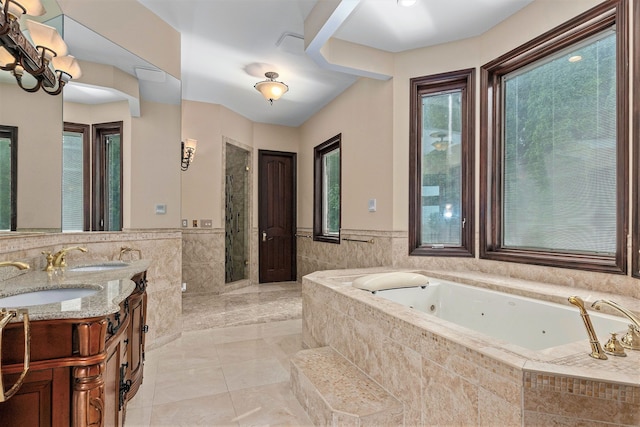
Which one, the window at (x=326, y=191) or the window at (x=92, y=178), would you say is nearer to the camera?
the window at (x=92, y=178)

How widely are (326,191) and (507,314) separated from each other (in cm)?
331

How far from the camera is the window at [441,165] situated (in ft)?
10.5

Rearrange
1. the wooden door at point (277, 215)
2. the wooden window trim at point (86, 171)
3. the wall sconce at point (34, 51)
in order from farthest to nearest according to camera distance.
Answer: the wooden door at point (277, 215) → the wooden window trim at point (86, 171) → the wall sconce at point (34, 51)

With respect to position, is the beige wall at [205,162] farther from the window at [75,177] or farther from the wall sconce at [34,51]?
the wall sconce at [34,51]

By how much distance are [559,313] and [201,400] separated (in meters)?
2.17

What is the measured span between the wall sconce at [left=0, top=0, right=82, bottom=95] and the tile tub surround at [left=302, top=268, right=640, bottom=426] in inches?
82.5

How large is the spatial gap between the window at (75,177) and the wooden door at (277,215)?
10.9ft

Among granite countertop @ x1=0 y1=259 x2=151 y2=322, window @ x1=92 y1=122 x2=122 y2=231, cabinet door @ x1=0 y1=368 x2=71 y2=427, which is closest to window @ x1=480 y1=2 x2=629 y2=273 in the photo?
granite countertop @ x1=0 y1=259 x2=151 y2=322

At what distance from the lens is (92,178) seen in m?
2.39

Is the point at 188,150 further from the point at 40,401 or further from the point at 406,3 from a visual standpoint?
the point at 40,401

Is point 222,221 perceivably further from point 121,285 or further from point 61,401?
point 61,401

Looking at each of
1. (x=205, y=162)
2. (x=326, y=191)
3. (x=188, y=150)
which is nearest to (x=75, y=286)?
(x=188, y=150)

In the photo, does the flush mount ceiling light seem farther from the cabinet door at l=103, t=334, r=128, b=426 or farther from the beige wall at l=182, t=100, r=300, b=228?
the cabinet door at l=103, t=334, r=128, b=426

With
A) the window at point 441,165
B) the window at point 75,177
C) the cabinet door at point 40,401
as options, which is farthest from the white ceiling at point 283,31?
the cabinet door at point 40,401
